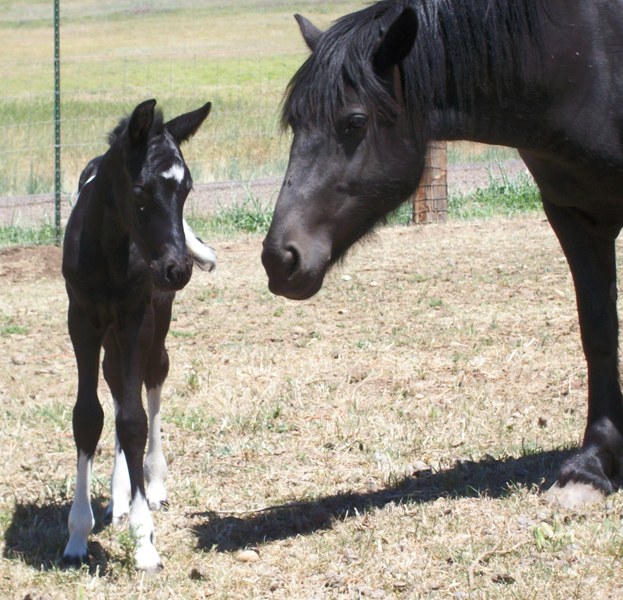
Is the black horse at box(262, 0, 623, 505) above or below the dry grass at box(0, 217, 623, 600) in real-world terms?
above

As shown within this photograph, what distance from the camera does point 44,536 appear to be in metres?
4.40

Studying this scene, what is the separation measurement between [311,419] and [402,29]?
2.62 meters

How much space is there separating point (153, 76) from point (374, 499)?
2605 cm

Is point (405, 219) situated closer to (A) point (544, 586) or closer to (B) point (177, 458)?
(B) point (177, 458)

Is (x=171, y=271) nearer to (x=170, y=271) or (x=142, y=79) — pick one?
(x=170, y=271)

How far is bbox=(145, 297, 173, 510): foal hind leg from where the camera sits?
482cm

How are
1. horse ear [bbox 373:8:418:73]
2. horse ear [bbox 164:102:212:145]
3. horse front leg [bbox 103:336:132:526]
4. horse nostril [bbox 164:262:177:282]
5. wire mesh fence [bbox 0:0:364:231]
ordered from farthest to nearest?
wire mesh fence [bbox 0:0:364:231], horse front leg [bbox 103:336:132:526], horse ear [bbox 164:102:212:145], horse nostril [bbox 164:262:177:282], horse ear [bbox 373:8:418:73]

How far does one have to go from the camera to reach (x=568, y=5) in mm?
4039

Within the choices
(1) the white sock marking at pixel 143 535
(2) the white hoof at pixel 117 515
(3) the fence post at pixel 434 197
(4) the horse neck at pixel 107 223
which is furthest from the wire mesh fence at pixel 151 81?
(2) the white hoof at pixel 117 515

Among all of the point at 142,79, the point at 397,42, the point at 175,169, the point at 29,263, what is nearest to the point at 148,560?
the point at 175,169

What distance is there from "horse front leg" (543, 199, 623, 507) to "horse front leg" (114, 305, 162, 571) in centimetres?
168

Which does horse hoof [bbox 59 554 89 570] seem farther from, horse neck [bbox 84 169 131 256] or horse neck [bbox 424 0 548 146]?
horse neck [bbox 424 0 548 146]

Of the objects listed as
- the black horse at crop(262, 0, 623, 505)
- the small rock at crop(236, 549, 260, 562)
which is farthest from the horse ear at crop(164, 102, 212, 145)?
the small rock at crop(236, 549, 260, 562)

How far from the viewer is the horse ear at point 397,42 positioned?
12.1ft
